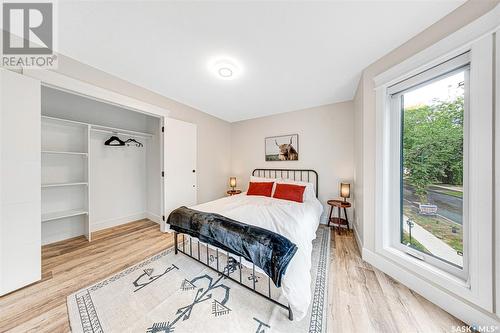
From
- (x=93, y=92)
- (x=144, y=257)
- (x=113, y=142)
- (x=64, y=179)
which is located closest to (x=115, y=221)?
(x=64, y=179)

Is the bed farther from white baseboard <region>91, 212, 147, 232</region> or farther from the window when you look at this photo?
white baseboard <region>91, 212, 147, 232</region>

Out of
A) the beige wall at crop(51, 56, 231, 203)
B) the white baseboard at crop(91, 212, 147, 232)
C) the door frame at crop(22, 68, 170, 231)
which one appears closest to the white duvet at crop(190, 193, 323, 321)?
the beige wall at crop(51, 56, 231, 203)

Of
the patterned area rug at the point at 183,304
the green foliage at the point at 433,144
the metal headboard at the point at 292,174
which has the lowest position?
the patterned area rug at the point at 183,304

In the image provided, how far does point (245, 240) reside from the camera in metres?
1.47

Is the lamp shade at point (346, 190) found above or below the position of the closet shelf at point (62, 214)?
above

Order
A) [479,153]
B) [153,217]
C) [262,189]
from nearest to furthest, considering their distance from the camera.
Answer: [479,153] → [262,189] → [153,217]

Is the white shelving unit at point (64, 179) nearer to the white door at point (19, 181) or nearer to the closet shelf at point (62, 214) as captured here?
the closet shelf at point (62, 214)

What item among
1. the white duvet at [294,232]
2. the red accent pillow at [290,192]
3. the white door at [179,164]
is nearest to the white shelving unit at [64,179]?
the white door at [179,164]

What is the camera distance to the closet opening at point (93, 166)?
8.32ft

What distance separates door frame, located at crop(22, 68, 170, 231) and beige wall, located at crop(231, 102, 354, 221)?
224 cm

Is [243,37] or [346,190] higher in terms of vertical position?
[243,37]

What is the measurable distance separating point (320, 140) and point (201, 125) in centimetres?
271

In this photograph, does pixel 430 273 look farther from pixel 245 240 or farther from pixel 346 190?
pixel 245 240

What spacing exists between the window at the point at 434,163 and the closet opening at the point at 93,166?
3.67 meters
